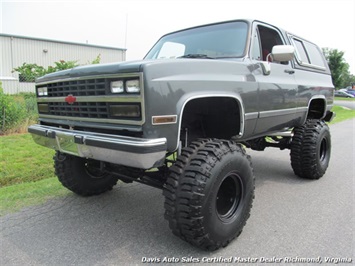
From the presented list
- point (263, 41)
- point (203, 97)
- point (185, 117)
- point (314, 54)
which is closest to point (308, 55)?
point (314, 54)

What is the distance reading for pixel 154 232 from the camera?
3.11 m

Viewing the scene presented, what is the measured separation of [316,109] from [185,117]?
3399mm

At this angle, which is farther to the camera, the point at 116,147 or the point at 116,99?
the point at 116,99


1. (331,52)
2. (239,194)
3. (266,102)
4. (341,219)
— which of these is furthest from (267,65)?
(331,52)

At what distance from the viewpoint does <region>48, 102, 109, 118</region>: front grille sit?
105 inches

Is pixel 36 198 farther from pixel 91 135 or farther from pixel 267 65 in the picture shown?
pixel 267 65

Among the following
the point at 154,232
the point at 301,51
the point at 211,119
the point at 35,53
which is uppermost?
the point at 35,53

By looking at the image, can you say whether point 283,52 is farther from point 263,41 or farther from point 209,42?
point 209,42

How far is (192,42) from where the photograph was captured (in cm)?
388

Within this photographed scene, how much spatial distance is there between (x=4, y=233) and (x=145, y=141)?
6.14 feet

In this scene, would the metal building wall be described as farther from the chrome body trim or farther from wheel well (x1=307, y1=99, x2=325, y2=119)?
the chrome body trim

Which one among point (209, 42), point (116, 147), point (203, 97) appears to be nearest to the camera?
point (116, 147)

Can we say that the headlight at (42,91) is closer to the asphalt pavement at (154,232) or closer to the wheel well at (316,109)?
the asphalt pavement at (154,232)

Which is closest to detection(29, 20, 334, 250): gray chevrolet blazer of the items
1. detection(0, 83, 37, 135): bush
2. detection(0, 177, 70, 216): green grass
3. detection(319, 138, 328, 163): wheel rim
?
detection(0, 177, 70, 216): green grass
